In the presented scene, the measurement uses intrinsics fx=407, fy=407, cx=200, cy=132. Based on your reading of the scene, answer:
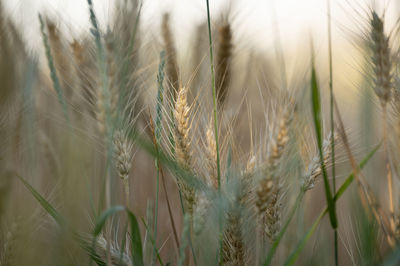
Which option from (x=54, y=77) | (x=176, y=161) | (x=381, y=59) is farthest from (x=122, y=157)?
(x=381, y=59)

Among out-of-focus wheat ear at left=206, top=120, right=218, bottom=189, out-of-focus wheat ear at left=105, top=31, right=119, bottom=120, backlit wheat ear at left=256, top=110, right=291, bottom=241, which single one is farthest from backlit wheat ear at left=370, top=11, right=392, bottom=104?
out-of-focus wheat ear at left=105, top=31, right=119, bottom=120

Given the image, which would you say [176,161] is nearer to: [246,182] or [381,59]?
[246,182]

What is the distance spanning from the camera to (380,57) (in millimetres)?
867

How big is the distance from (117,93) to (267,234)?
454 millimetres

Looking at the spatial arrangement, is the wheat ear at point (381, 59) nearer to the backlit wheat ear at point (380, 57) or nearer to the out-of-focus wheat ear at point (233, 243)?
the backlit wheat ear at point (380, 57)

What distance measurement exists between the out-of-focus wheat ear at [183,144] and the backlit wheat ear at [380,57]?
0.40 m

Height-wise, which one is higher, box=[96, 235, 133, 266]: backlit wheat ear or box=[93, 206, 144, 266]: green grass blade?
box=[93, 206, 144, 266]: green grass blade

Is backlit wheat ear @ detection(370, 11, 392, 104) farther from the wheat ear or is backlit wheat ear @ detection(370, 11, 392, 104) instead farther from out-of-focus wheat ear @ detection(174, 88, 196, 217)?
out-of-focus wheat ear @ detection(174, 88, 196, 217)

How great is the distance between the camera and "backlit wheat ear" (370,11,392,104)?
0.83 metres

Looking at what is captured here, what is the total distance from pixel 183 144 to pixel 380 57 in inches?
18.1

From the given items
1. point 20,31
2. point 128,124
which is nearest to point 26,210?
point 128,124

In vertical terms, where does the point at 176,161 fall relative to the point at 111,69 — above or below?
below

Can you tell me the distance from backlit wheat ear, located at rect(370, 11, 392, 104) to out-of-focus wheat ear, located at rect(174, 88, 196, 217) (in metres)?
0.40

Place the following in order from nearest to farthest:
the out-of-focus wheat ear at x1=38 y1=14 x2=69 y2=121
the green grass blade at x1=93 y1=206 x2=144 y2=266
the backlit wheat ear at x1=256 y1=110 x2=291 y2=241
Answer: the green grass blade at x1=93 y1=206 x2=144 y2=266
the backlit wheat ear at x1=256 y1=110 x2=291 y2=241
the out-of-focus wheat ear at x1=38 y1=14 x2=69 y2=121
